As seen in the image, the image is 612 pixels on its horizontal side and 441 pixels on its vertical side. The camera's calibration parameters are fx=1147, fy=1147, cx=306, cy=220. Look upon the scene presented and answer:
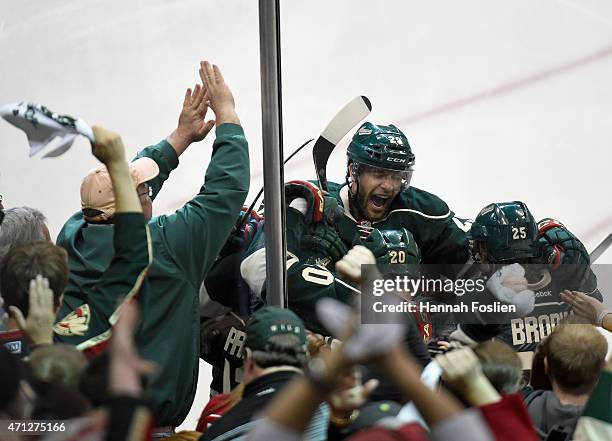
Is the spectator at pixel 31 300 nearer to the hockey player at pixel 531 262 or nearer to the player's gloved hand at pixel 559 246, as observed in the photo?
the hockey player at pixel 531 262

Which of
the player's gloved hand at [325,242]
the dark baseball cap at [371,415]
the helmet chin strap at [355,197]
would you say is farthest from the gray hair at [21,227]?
the dark baseball cap at [371,415]

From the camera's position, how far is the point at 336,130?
2.73m

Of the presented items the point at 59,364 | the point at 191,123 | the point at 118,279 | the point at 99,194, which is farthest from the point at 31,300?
the point at 191,123

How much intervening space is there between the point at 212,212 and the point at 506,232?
69 cm

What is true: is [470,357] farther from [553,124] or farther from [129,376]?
[553,124]

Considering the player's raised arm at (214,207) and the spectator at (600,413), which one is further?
the player's raised arm at (214,207)

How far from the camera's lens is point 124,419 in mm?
1444

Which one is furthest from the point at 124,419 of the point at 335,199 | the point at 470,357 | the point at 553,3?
the point at 553,3

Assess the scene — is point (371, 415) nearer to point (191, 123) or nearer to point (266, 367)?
point (266, 367)

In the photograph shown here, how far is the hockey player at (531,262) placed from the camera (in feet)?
8.43

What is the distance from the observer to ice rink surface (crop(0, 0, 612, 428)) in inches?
106

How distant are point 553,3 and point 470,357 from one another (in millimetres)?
1379

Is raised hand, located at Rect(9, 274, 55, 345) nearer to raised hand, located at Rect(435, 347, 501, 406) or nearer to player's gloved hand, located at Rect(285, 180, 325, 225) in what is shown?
player's gloved hand, located at Rect(285, 180, 325, 225)

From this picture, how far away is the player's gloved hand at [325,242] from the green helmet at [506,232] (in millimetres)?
318
